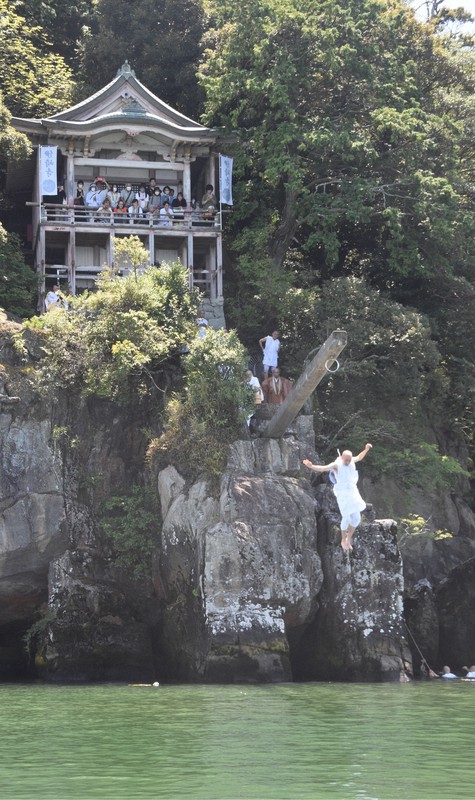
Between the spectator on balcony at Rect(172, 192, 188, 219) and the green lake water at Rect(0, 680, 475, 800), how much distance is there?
50.9 feet

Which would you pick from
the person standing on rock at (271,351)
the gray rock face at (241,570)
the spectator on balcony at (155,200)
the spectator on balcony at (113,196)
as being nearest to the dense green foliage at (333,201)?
the person standing on rock at (271,351)

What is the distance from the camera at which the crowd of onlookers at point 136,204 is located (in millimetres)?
35906

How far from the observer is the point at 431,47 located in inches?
1533

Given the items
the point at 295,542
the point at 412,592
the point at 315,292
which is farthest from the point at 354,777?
the point at 315,292

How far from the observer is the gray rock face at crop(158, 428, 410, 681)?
87.9 ft

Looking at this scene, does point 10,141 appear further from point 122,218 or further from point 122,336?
point 122,336

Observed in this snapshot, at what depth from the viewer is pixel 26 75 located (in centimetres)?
3975

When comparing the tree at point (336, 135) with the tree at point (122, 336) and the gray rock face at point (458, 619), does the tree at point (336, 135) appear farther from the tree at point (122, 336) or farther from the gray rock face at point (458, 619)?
the gray rock face at point (458, 619)

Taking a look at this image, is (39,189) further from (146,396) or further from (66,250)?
(146,396)

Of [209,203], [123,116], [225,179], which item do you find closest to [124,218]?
[209,203]

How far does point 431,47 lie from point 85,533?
18582mm

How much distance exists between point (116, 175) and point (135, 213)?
2.62m

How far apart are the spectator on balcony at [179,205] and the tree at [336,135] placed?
1851mm

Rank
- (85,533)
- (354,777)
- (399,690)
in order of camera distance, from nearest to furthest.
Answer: (354,777) → (399,690) → (85,533)
